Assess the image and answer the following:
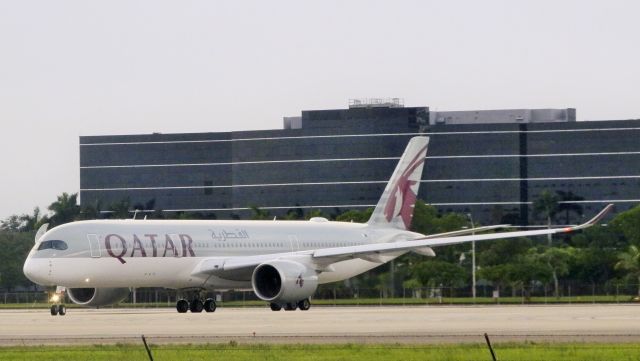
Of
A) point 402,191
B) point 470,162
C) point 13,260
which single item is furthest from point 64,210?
point 402,191

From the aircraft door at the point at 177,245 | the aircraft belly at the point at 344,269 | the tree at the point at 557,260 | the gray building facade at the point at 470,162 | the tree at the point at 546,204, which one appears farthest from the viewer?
the gray building facade at the point at 470,162

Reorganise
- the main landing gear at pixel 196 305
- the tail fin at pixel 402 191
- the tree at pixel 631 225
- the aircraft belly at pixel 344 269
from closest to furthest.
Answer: the main landing gear at pixel 196 305, the aircraft belly at pixel 344 269, the tail fin at pixel 402 191, the tree at pixel 631 225

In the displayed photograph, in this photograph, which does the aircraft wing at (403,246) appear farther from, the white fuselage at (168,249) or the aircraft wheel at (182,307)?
the aircraft wheel at (182,307)

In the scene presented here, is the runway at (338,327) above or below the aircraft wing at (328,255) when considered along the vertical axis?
→ below

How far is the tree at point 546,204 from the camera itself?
188750 millimetres

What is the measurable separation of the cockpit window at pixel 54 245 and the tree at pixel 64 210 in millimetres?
76668

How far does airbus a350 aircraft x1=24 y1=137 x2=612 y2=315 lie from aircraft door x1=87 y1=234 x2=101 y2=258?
0.15 feet

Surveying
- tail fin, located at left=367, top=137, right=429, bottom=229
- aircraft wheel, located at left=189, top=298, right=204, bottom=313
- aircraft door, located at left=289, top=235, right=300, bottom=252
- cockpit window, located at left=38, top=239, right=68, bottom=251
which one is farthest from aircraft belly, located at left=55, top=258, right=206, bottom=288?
tail fin, located at left=367, top=137, right=429, bottom=229

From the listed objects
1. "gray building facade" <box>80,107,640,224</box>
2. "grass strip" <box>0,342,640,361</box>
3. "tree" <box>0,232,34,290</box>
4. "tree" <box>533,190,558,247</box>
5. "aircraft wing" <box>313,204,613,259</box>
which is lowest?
"tree" <box>0,232,34,290</box>

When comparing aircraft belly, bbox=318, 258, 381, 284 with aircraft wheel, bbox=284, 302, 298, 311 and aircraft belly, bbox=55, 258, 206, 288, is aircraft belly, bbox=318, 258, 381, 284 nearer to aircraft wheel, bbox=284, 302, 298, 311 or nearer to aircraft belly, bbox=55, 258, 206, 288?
aircraft wheel, bbox=284, 302, 298, 311

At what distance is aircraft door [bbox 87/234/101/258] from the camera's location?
2874 inches

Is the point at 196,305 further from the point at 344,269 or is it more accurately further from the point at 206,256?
the point at 344,269

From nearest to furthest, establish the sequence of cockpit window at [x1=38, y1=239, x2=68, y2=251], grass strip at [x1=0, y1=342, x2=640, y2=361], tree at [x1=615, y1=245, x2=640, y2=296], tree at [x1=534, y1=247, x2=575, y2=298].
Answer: grass strip at [x1=0, y1=342, x2=640, y2=361], cockpit window at [x1=38, y1=239, x2=68, y2=251], tree at [x1=615, y1=245, x2=640, y2=296], tree at [x1=534, y1=247, x2=575, y2=298]

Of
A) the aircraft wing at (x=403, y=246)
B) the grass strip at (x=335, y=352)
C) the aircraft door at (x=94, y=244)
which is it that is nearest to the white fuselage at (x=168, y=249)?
the aircraft door at (x=94, y=244)
